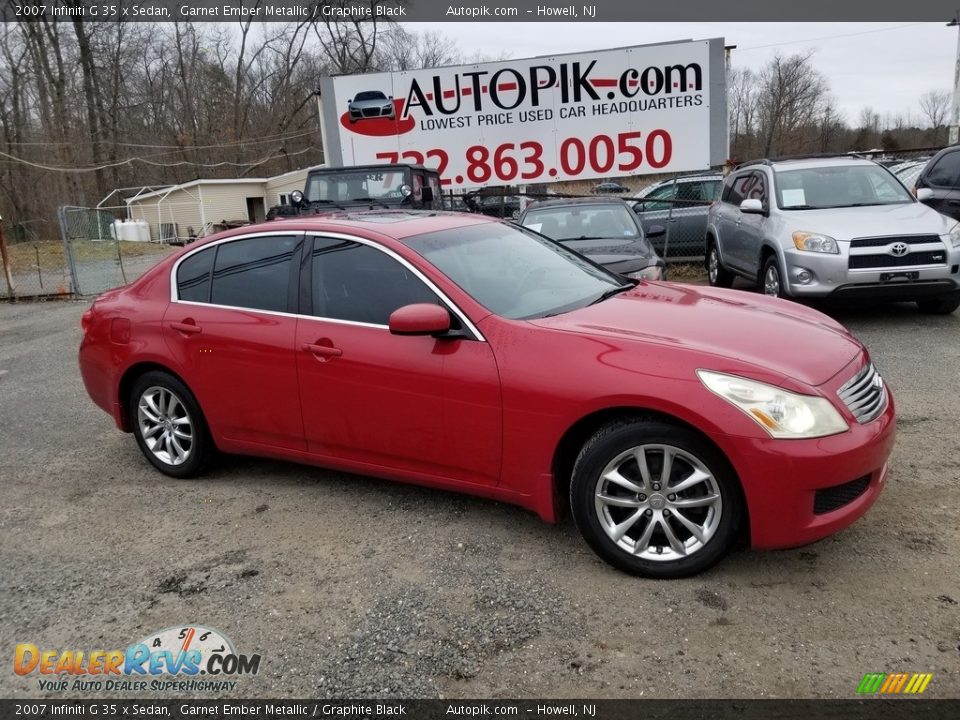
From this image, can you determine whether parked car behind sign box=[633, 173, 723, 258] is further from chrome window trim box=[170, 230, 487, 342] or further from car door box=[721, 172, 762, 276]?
chrome window trim box=[170, 230, 487, 342]

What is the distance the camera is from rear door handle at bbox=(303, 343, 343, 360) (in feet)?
12.4

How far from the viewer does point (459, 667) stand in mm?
2674

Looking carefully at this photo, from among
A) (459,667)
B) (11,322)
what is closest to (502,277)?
(459,667)

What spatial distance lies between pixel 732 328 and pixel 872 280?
471cm

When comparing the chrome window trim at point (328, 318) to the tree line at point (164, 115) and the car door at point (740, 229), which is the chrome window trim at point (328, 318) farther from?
the tree line at point (164, 115)

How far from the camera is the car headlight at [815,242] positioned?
731 centimetres

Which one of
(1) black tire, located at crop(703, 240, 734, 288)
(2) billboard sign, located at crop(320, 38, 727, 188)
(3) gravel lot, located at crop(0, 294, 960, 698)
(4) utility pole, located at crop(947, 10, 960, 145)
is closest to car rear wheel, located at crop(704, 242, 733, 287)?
(1) black tire, located at crop(703, 240, 734, 288)

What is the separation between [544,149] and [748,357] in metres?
12.3

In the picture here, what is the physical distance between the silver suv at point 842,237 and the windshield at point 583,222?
140cm

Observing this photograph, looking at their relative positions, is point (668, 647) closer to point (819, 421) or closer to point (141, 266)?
point (819, 421)

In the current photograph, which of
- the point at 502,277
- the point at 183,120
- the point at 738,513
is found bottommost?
the point at 738,513

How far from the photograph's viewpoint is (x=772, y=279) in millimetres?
8094

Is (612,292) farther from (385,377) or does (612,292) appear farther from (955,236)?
(955,236)

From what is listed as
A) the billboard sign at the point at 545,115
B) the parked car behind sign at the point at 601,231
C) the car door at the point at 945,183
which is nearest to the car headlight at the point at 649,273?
the parked car behind sign at the point at 601,231
